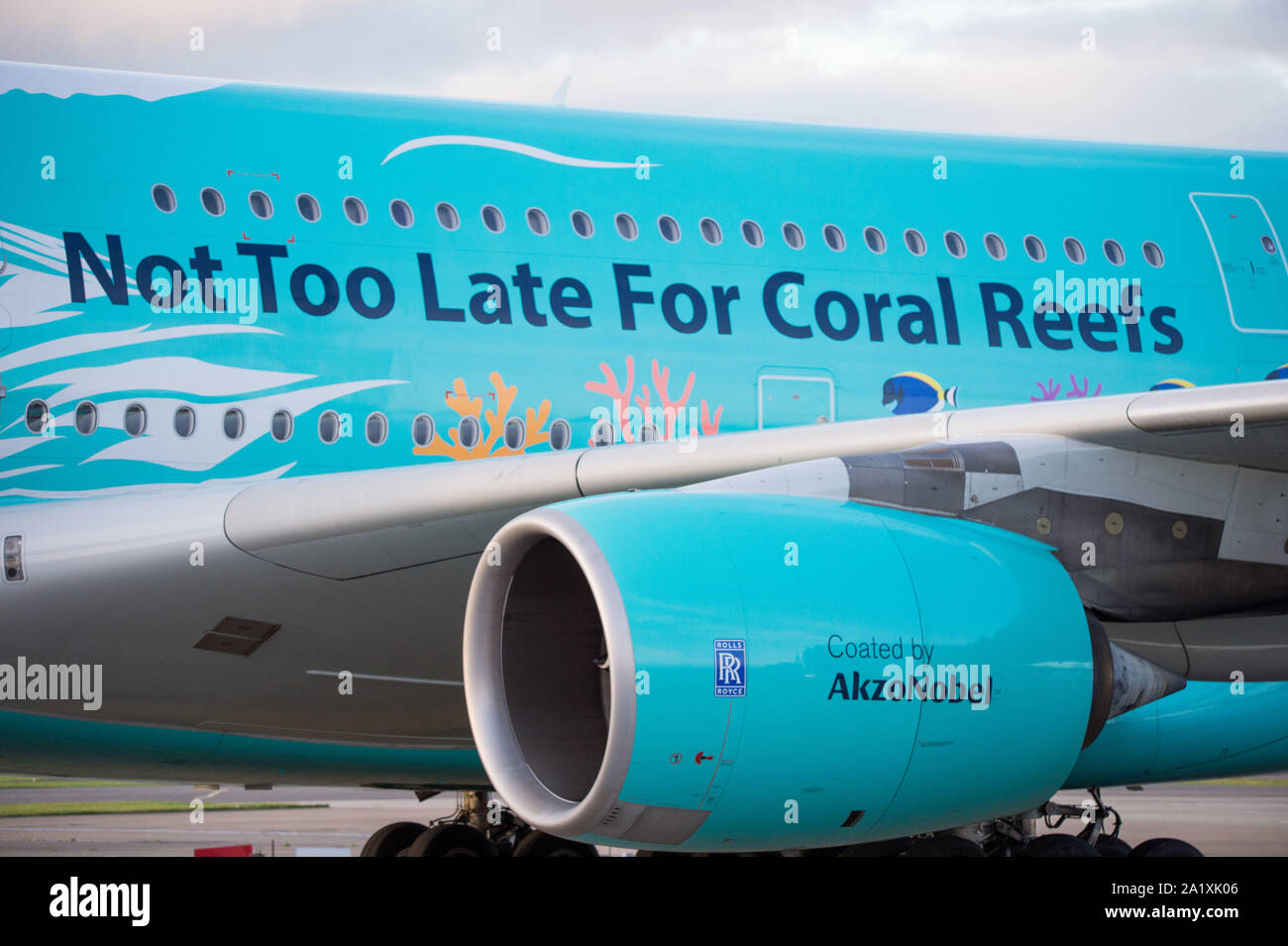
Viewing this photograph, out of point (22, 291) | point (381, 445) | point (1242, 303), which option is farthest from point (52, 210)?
point (1242, 303)

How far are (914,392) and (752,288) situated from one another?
0.95 m

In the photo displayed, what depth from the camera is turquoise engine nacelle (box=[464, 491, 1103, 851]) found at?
4.35 meters

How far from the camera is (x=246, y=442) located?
252 inches

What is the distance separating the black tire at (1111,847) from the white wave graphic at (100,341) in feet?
16.0

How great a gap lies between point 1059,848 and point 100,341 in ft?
16.6

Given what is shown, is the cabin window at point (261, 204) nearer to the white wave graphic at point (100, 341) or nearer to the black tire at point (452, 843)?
the white wave graphic at point (100, 341)

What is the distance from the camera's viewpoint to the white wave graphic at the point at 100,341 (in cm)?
613

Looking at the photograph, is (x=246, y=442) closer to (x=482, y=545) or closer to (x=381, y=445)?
(x=381, y=445)

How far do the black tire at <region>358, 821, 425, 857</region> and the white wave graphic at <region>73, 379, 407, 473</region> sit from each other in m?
3.45

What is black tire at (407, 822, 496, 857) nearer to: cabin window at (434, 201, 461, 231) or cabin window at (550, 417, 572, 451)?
cabin window at (550, 417, 572, 451)

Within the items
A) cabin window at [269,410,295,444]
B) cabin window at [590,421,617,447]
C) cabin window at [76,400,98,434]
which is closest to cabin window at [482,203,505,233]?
cabin window at [590,421,617,447]
